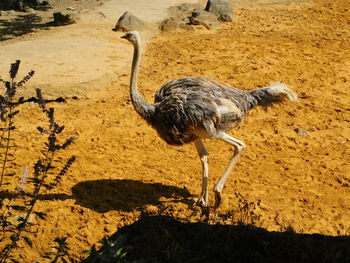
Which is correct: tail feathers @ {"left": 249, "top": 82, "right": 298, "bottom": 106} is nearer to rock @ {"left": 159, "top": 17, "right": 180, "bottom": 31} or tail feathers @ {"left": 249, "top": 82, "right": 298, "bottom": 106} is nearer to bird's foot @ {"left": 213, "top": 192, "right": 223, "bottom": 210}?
bird's foot @ {"left": 213, "top": 192, "right": 223, "bottom": 210}

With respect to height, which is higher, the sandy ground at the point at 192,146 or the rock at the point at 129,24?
the rock at the point at 129,24

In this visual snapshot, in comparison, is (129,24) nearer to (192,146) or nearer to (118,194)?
(192,146)

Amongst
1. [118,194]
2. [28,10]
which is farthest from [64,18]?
[118,194]

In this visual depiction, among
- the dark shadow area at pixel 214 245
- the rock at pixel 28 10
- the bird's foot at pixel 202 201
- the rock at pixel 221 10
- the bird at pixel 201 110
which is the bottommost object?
the rock at pixel 28 10

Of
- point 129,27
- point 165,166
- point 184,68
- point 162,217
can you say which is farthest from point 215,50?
point 162,217

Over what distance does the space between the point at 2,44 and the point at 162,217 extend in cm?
840

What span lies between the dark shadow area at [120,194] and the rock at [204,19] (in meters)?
6.69

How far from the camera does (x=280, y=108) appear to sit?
729 cm

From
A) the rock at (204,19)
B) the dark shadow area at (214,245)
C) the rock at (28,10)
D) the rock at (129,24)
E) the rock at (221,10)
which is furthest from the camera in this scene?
the rock at (28,10)

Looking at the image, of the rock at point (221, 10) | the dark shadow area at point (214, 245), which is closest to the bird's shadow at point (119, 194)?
the dark shadow area at point (214, 245)

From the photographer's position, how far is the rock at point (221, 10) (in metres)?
11.7

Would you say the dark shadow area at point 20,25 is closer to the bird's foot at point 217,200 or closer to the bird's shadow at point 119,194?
the bird's shadow at point 119,194

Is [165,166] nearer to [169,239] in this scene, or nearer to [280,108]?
[280,108]

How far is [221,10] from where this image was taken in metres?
11.8
